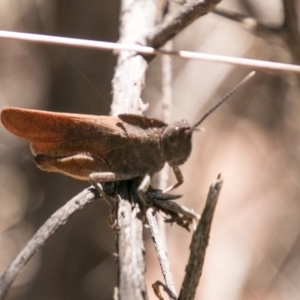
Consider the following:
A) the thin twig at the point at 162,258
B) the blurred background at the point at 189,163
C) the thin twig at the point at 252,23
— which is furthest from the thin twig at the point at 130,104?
the blurred background at the point at 189,163

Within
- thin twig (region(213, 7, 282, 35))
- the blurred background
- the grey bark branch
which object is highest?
thin twig (region(213, 7, 282, 35))

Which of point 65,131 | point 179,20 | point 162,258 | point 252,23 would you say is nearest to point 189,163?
point 252,23

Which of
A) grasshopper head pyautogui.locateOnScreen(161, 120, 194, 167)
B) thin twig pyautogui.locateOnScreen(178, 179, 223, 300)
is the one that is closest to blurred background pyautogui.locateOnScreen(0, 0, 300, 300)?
grasshopper head pyautogui.locateOnScreen(161, 120, 194, 167)

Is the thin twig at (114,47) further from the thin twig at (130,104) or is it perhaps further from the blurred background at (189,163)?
the blurred background at (189,163)

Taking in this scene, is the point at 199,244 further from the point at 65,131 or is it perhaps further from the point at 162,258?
the point at 65,131

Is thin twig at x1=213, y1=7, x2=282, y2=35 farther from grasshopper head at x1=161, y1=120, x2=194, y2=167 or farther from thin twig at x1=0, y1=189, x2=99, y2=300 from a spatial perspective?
thin twig at x1=0, y1=189, x2=99, y2=300

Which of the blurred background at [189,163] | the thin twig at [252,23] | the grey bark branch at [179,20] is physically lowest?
the blurred background at [189,163]
